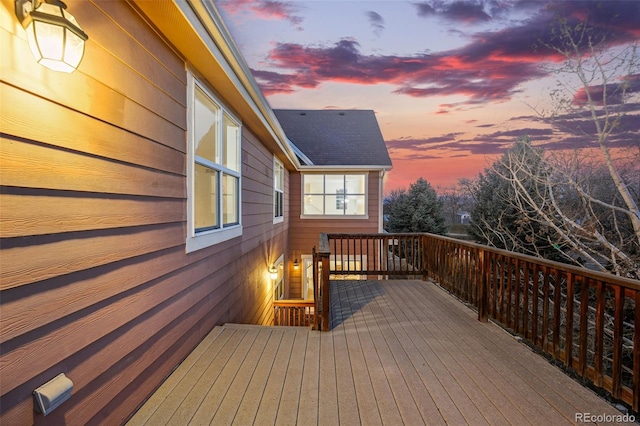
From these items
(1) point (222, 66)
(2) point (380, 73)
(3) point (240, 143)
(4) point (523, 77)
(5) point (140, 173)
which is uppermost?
(2) point (380, 73)

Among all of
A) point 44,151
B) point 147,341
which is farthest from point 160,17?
point 147,341

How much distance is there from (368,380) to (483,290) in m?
2.01

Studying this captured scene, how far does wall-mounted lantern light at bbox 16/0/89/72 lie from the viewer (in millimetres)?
1149

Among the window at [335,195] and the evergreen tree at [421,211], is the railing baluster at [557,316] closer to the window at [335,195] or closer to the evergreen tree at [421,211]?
the window at [335,195]

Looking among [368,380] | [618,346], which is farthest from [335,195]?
[618,346]

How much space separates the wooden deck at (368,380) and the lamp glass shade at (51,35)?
1918mm

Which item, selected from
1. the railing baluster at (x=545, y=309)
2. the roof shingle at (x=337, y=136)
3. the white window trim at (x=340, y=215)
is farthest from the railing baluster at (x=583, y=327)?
the roof shingle at (x=337, y=136)

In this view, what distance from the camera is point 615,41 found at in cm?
536

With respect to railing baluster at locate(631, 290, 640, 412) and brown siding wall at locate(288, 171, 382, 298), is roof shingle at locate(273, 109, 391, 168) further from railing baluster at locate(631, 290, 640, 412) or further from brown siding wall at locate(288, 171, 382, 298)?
railing baluster at locate(631, 290, 640, 412)

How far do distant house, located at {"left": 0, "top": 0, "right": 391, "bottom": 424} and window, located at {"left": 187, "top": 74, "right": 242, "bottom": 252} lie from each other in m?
0.02

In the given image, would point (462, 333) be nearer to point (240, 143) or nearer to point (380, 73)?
point (240, 143)

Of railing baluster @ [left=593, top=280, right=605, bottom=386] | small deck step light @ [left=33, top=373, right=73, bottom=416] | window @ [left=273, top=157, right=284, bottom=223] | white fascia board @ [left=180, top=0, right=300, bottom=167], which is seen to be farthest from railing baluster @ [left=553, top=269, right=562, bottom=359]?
window @ [left=273, top=157, right=284, bottom=223]

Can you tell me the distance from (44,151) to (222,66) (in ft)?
5.60

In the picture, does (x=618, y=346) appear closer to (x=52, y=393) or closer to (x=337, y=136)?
(x=52, y=393)
